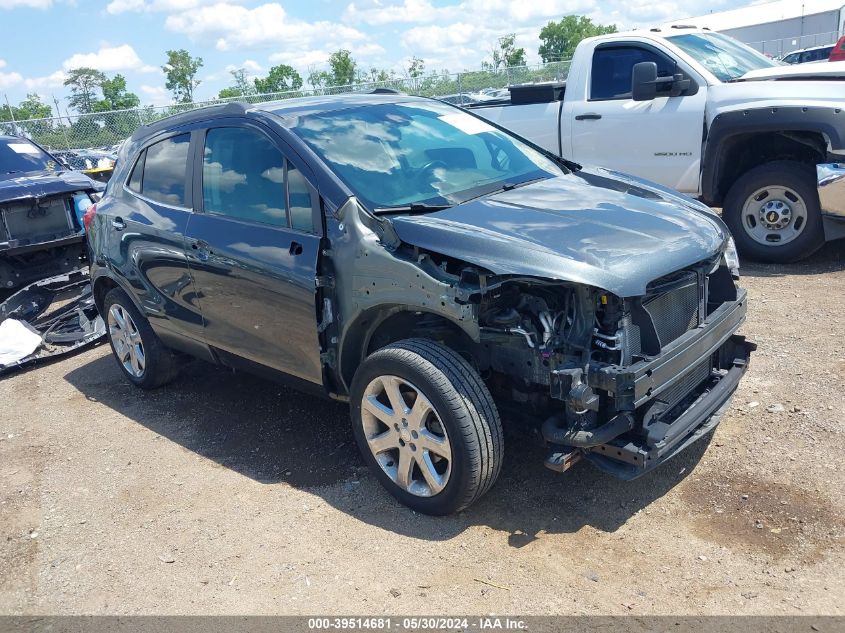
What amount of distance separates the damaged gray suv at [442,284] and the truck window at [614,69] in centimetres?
327

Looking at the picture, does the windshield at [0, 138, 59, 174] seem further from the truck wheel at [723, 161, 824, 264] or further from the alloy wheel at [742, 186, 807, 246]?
the alloy wheel at [742, 186, 807, 246]

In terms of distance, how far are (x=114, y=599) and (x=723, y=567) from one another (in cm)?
265

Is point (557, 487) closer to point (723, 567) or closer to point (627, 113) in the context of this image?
point (723, 567)

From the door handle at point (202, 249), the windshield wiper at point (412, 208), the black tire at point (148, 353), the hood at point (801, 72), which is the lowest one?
the black tire at point (148, 353)

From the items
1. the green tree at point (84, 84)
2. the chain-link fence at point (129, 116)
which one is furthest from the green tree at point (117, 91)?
the chain-link fence at point (129, 116)

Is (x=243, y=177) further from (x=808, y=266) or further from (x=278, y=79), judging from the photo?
(x=278, y=79)

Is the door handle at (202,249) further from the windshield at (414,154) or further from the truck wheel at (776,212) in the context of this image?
the truck wheel at (776,212)

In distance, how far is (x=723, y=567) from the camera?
306cm

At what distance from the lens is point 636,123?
7.50 m

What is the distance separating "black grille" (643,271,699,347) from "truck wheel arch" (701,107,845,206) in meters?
3.77

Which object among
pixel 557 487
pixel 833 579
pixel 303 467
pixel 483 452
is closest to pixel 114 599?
pixel 303 467

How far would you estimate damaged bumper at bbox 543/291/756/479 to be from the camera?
3070 millimetres

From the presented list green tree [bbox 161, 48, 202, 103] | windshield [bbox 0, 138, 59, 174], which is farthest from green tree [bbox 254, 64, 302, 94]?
windshield [bbox 0, 138, 59, 174]

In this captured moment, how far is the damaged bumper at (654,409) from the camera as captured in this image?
3.07 metres
